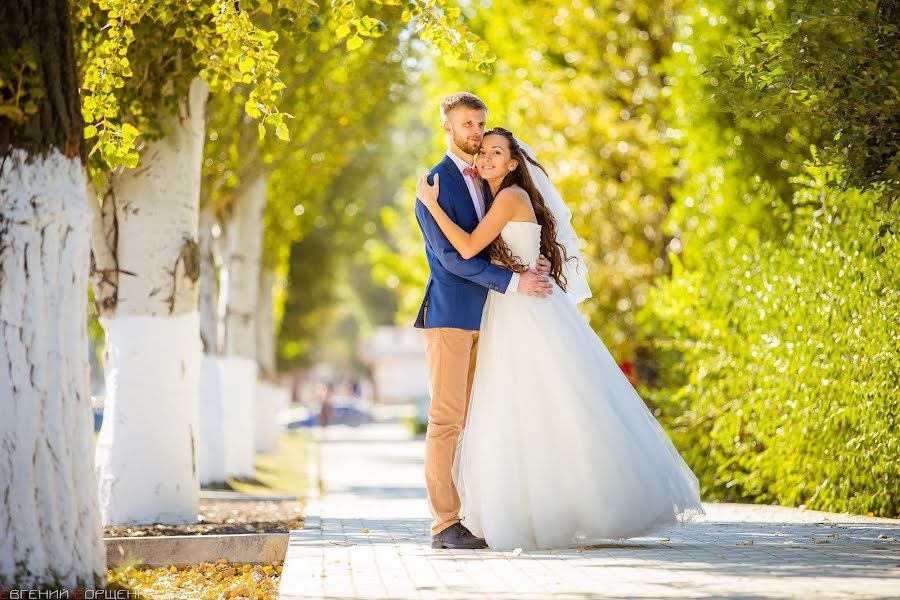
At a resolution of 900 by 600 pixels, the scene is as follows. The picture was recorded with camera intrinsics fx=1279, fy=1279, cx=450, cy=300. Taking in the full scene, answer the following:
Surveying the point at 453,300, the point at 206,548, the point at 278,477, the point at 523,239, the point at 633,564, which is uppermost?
the point at 523,239

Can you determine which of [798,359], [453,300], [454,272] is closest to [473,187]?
[454,272]

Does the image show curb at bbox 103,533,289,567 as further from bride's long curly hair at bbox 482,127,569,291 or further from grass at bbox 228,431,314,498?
grass at bbox 228,431,314,498

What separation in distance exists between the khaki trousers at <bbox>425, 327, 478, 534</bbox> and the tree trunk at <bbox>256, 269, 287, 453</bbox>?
19.2m

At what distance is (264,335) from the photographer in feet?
95.5

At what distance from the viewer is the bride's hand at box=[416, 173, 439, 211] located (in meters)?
7.41

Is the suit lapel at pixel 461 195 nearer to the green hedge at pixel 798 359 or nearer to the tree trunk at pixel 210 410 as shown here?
the green hedge at pixel 798 359

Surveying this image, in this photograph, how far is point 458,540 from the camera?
289 inches

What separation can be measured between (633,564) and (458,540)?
50.9 inches

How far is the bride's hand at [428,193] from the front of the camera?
24.3ft

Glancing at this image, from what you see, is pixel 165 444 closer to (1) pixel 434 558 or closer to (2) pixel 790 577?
(1) pixel 434 558

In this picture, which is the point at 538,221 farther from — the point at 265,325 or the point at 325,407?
the point at 325,407

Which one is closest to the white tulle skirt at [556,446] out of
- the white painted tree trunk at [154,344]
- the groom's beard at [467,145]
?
the groom's beard at [467,145]

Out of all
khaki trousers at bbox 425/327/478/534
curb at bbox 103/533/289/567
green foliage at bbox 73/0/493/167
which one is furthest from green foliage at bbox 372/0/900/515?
curb at bbox 103/533/289/567

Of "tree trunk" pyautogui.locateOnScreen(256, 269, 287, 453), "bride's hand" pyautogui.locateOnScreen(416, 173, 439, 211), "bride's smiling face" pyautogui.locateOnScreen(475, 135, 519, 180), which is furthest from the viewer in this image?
"tree trunk" pyautogui.locateOnScreen(256, 269, 287, 453)
